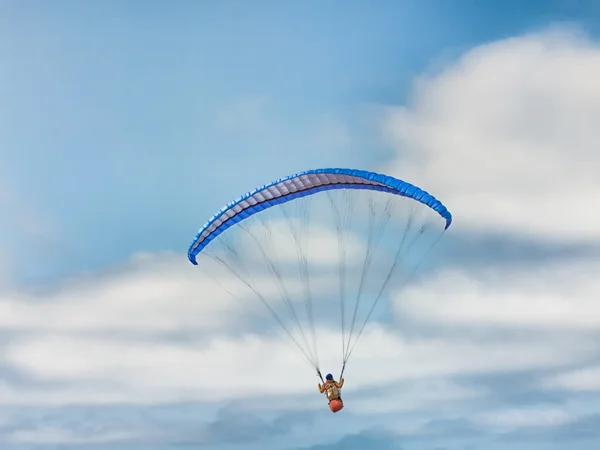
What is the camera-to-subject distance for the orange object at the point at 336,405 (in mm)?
48619

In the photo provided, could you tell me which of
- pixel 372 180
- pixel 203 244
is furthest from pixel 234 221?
pixel 372 180

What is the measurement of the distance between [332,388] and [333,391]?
0.15 m

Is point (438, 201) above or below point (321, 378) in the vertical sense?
above

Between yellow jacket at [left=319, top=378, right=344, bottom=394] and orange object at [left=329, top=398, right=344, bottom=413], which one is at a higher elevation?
yellow jacket at [left=319, top=378, right=344, bottom=394]

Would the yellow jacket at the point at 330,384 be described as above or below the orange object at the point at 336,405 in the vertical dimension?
above

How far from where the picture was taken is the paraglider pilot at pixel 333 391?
48.8 meters

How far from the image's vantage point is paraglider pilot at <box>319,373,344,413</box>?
48.8 m

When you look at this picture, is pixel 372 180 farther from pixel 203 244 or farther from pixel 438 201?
pixel 203 244

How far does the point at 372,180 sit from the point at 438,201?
3.17 m

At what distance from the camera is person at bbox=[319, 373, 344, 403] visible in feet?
161

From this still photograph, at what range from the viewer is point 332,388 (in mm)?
48969

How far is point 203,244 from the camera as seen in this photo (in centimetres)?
5128

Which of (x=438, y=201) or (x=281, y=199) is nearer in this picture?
(x=438, y=201)

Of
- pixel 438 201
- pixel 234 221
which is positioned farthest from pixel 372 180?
pixel 234 221
